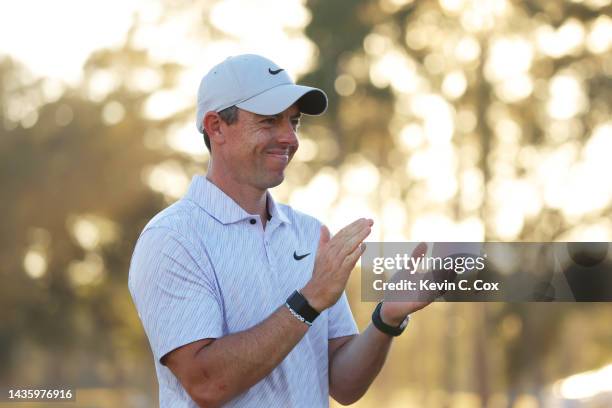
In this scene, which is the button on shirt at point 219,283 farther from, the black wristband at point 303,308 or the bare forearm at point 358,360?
the black wristband at point 303,308

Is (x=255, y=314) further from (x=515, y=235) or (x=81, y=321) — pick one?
(x=81, y=321)

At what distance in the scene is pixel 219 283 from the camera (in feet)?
7.36

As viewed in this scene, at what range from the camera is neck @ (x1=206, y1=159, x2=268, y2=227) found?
244 centimetres

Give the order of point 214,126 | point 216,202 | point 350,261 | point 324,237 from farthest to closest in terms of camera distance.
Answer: point 214,126, point 216,202, point 324,237, point 350,261

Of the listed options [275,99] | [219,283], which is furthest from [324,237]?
[275,99]

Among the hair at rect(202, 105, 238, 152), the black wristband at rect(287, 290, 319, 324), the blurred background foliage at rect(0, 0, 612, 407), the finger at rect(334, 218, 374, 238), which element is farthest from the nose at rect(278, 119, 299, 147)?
the blurred background foliage at rect(0, 0, 612, 407)

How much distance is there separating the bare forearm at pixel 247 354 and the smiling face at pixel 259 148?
44 cm

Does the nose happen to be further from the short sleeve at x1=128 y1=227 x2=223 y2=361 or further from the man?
the short sleeve at x1=128 y1=227 x2=223 y2=361

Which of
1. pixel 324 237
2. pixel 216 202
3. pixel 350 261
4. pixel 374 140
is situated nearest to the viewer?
pixel 350 261

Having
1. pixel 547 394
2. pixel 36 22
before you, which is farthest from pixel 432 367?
pixel 36 22

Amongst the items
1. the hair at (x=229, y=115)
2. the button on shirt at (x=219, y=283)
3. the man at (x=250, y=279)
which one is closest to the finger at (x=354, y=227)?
the man at (x=250, y=279)

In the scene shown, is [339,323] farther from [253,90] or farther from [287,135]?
[253,90]

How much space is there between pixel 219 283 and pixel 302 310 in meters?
0.24

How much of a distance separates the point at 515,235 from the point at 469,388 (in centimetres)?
406
